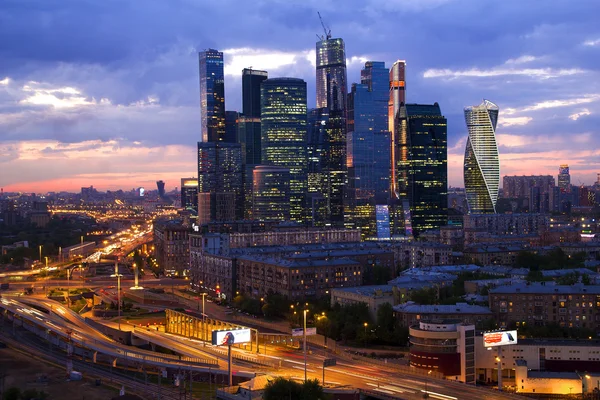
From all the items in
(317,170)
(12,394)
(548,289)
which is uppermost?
(317,170)

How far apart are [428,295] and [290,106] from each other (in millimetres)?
124317

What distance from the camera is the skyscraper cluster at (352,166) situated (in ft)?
516

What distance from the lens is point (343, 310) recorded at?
57344mm

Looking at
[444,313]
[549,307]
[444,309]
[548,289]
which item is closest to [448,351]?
[444,313]

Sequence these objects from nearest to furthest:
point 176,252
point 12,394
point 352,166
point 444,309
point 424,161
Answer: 1. point 12,394
2. point 444,309
3. point 176,252
4. point 424,161
5. point 352,166

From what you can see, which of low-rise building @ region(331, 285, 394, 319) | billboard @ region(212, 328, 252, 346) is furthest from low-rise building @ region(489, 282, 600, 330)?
billboard @ region(212, 328, 252, 346)

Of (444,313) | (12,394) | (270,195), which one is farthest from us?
(270,195)

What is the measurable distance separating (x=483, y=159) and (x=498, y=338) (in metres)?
124

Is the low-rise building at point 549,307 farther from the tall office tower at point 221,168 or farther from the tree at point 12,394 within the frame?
the tall office tower at point 221,168

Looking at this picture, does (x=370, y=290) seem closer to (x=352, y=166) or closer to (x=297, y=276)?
(x=297, y=276)

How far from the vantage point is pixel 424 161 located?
6476 inches

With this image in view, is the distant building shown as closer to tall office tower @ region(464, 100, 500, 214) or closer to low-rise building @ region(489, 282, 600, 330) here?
low-rise building @ region(489, 282, 600, 330)

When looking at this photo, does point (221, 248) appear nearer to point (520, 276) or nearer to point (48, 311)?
point (48, 311)

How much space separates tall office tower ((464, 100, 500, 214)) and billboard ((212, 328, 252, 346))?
410 ft
